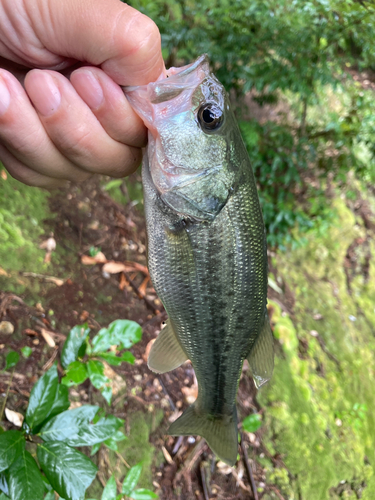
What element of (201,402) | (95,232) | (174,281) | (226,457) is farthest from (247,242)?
(95,232)

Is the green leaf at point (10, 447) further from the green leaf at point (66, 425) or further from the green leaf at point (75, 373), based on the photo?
the green leaf at point (75, 373)

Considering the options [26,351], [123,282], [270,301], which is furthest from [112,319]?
[270,301]

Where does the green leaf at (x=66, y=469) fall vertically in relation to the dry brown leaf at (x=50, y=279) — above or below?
above

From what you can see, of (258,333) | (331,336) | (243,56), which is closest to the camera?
(258,333)

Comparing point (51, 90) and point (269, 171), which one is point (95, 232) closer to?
point (51, 90)

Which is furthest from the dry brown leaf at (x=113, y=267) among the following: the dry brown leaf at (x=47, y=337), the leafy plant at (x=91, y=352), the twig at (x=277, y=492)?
the twig at (x=277, y=492)

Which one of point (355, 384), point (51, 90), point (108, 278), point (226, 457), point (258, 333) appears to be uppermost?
point (51, 90)
